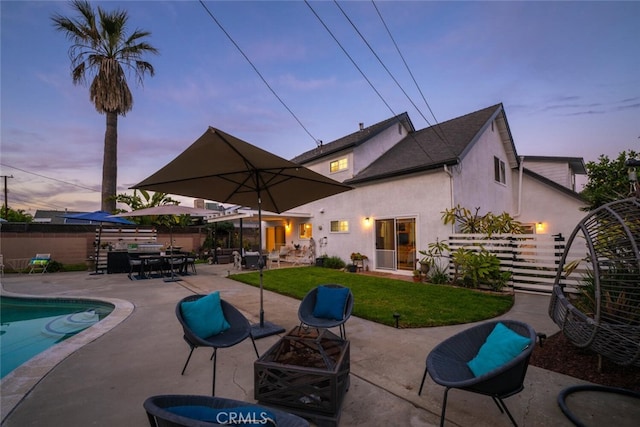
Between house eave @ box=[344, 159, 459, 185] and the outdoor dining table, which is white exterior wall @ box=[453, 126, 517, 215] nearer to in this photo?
house eave @ box=[344, 159, 459, 185]

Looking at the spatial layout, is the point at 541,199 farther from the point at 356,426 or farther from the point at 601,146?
the point at 356,426

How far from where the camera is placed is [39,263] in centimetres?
1228

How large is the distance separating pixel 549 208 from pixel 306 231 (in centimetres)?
1243

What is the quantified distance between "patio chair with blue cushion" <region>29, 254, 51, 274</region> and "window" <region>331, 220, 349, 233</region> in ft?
42.3

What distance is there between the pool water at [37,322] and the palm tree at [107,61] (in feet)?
30.6

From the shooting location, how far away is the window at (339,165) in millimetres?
14525

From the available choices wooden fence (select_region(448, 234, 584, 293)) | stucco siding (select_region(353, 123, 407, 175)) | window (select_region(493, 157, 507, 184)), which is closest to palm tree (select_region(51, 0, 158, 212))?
stucco siding (select_region(353, 123, 407, 175))

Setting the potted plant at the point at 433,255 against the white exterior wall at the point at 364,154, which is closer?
the potted plant at the point at 433,255

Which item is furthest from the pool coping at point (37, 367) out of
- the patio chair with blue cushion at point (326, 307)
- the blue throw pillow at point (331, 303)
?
the blue throw pillow at point (331, 303)

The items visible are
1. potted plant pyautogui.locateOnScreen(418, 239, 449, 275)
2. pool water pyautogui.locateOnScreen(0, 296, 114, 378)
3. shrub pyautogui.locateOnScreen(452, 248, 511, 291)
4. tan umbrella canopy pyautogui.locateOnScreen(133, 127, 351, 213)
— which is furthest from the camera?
potted plant pyautogui.locateOnScreen(418, 239, 449, 275)

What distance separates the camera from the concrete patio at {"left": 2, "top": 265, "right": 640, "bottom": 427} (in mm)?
2604

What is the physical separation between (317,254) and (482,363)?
1254 centimetres

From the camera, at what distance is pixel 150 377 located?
3.38 m

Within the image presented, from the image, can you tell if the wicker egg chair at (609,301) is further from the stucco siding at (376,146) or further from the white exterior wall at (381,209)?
the stucco siding at (376,146)
